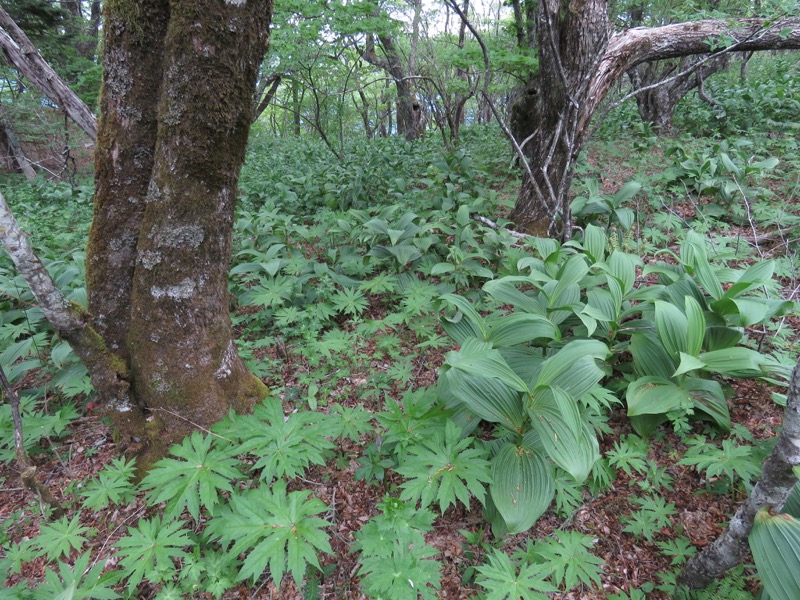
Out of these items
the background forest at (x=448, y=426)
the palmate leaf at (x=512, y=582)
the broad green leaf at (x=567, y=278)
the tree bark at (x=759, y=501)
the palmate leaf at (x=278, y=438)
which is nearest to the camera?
the tree bark at (x=759, y=501)

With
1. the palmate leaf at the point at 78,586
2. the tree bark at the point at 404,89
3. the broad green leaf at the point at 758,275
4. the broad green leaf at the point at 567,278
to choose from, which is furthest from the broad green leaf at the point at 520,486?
the tree bark at the point at 404,89

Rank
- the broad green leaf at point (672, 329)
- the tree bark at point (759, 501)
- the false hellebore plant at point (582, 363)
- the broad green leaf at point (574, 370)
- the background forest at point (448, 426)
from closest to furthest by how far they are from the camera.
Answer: the tree bark at point (759, 501), the background forest at point (448, 426), the false hellebore plant at point (582, 363), the broad green leaf at point (574, 370), the broad green leaf at point (672, 329)

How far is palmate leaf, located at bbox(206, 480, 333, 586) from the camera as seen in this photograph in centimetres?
143

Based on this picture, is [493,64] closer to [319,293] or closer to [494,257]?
[494,257]

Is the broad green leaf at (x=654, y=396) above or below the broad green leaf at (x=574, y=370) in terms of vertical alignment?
below

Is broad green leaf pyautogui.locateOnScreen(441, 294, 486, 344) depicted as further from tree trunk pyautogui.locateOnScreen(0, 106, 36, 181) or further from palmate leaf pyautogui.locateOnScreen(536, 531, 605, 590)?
tree trunk pyautogui.locateOnScreen(0, 106, 36, 181)

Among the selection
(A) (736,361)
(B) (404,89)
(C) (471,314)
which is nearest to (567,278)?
(C) (471,314)

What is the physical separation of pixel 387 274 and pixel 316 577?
2665 millimetres

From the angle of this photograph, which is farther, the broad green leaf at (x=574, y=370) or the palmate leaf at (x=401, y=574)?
the broad green leaf at (x=574, y=370)

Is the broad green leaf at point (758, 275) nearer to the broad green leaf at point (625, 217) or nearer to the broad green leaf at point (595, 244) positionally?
the broad green leaf at point (595, 244)

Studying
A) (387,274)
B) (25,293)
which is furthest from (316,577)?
(25,293)

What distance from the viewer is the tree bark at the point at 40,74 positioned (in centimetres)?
300

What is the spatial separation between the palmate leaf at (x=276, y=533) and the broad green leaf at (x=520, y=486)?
0.82 m

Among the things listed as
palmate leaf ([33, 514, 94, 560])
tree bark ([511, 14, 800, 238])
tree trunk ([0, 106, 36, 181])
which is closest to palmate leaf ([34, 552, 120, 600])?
palmate leaf ([33, 514, 94, 560])
